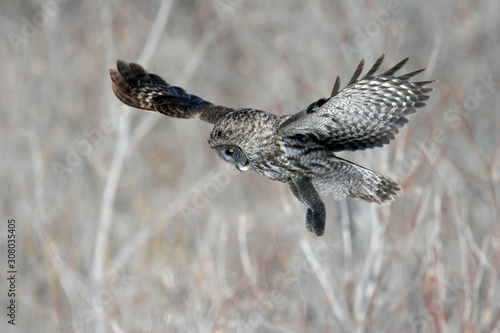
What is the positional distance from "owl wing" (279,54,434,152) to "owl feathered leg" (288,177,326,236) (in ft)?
0.99

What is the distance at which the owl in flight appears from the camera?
5.55m

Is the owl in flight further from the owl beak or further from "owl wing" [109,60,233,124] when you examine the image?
"owl wing" [109,60,233,124]

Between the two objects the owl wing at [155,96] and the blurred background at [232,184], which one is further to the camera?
the blurred background at [232,184]

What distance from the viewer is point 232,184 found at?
53.1 ft

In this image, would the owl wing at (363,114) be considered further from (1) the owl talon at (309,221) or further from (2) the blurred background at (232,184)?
(2) the blurred background at (232,184)

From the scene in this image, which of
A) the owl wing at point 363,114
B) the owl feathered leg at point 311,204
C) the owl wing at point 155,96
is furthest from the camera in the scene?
the owl wing at point 155,96

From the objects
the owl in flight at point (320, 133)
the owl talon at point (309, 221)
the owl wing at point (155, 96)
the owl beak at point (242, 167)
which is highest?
the owl wing at point (155, 96)

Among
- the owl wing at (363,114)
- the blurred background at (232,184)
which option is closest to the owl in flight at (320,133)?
the owl wing at (363,114)

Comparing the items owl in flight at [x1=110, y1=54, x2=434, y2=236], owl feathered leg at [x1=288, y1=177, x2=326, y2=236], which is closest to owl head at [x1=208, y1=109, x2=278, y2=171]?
owl in flight at [x1=110, y1=54, x2=434, y2=236]

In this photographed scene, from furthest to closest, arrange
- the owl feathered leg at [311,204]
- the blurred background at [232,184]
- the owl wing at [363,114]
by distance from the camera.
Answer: the blurred background at [232,184] → the owl feathered leg at [311,204] → the owl wing at [363,114]

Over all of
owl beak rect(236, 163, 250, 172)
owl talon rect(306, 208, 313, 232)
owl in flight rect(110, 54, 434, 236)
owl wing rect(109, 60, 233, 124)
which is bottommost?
owl talon rect(306, 208, 313, 232)

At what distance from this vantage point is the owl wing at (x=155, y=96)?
20.9ft

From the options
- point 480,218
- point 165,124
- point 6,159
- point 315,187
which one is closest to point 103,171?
point 6,159

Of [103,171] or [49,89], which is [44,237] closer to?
[103,171]
